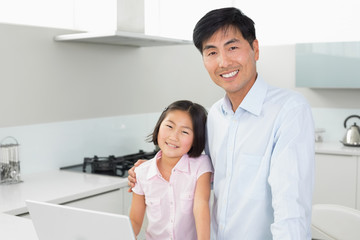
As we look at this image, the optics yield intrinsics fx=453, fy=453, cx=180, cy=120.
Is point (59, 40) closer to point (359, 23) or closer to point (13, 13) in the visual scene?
point (13, 13)

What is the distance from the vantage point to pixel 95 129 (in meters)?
3.34

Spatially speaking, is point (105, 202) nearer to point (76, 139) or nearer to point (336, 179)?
point (76, 139)

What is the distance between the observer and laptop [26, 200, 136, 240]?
3.55 feet

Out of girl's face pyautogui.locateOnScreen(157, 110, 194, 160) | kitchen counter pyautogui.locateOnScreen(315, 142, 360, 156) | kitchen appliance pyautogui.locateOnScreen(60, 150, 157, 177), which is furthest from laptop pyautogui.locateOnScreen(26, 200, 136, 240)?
kitchen counter pyautogui.locateOnScreen(315, 142, 360, 156)

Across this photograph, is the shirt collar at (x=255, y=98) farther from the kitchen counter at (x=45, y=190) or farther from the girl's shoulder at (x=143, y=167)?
the kitchen counter at (x=45, y=190)

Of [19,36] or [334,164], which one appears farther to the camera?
[334,164]

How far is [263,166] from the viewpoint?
1.37 metres

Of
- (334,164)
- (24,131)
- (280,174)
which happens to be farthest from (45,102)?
(334,164)

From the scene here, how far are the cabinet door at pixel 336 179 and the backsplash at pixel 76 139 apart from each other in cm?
148

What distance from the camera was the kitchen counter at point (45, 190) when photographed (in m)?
1.81

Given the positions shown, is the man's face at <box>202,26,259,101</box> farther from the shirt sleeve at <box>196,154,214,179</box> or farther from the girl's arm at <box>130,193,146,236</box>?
the girl's arm at <box>130,193,146,236</box>

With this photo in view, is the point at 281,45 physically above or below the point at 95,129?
above

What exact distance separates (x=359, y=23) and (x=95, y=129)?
2578mm

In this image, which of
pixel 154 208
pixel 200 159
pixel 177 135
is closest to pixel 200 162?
pixel 200 159
